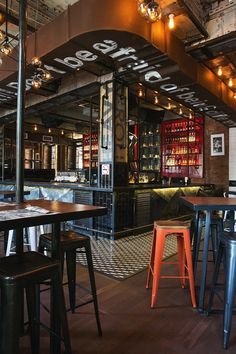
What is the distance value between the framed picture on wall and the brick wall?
10cm

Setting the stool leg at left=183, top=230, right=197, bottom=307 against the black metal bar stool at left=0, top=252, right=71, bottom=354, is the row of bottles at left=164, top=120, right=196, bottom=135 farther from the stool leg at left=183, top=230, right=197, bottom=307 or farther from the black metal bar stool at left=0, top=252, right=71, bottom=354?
the black metal bar stool at left=0, top=252, right=71, bottom=354

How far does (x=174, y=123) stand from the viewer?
10094 millimetres

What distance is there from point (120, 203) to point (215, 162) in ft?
18.3

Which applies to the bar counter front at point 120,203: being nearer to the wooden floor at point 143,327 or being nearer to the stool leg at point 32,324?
the wooden floor at point 143,327

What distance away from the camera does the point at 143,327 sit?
2.06 metres

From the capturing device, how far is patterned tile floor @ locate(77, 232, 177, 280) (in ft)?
10.7

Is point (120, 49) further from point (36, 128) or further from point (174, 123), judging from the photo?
point (36, 128)

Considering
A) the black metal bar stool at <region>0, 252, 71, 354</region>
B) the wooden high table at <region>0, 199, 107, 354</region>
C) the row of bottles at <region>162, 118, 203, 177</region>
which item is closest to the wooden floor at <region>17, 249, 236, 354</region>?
the wooden high table at <region>0, 199, 107, 354</region>

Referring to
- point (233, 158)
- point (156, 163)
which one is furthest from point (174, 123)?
point (233, 158)

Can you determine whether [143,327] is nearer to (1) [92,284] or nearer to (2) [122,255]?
(1) [92,284]

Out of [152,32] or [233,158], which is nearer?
[152,32]

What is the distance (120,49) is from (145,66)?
0.68 m

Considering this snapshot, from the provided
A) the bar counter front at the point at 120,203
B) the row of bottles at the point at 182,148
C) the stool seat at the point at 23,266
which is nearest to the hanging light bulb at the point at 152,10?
the stool seat at the point at 23,266

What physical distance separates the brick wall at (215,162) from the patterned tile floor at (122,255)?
4.95 meters
